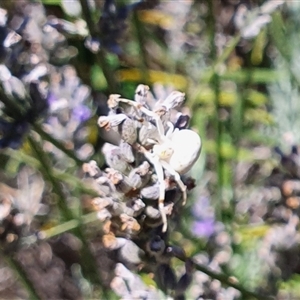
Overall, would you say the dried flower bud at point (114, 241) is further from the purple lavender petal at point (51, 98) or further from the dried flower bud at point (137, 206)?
the purple lavender petal at point (51, 98)

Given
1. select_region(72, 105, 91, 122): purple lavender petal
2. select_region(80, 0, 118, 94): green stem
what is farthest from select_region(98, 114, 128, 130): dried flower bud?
select_region(72, 105, 91, 122): purple lavender petal

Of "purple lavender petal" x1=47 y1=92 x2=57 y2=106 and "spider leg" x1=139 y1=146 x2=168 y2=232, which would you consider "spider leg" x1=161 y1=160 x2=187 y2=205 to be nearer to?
"spider leg" x1=139 y1=146 x2=168 y2=232

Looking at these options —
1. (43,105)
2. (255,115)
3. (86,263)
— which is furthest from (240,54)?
(43,105)

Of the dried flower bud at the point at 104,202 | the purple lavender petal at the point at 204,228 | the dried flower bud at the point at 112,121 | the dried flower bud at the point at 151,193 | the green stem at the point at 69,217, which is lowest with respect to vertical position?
the purple lavender petal at the point at 204,228

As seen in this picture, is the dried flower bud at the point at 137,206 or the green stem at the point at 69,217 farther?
the green stem at the point at 69,217

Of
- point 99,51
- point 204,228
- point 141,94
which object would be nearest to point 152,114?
point 141,94

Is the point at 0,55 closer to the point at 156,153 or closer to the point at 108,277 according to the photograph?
the point at 156,153

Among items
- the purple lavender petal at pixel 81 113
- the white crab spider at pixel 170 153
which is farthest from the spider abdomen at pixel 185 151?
the purple lavender petal at pixel 81 113
